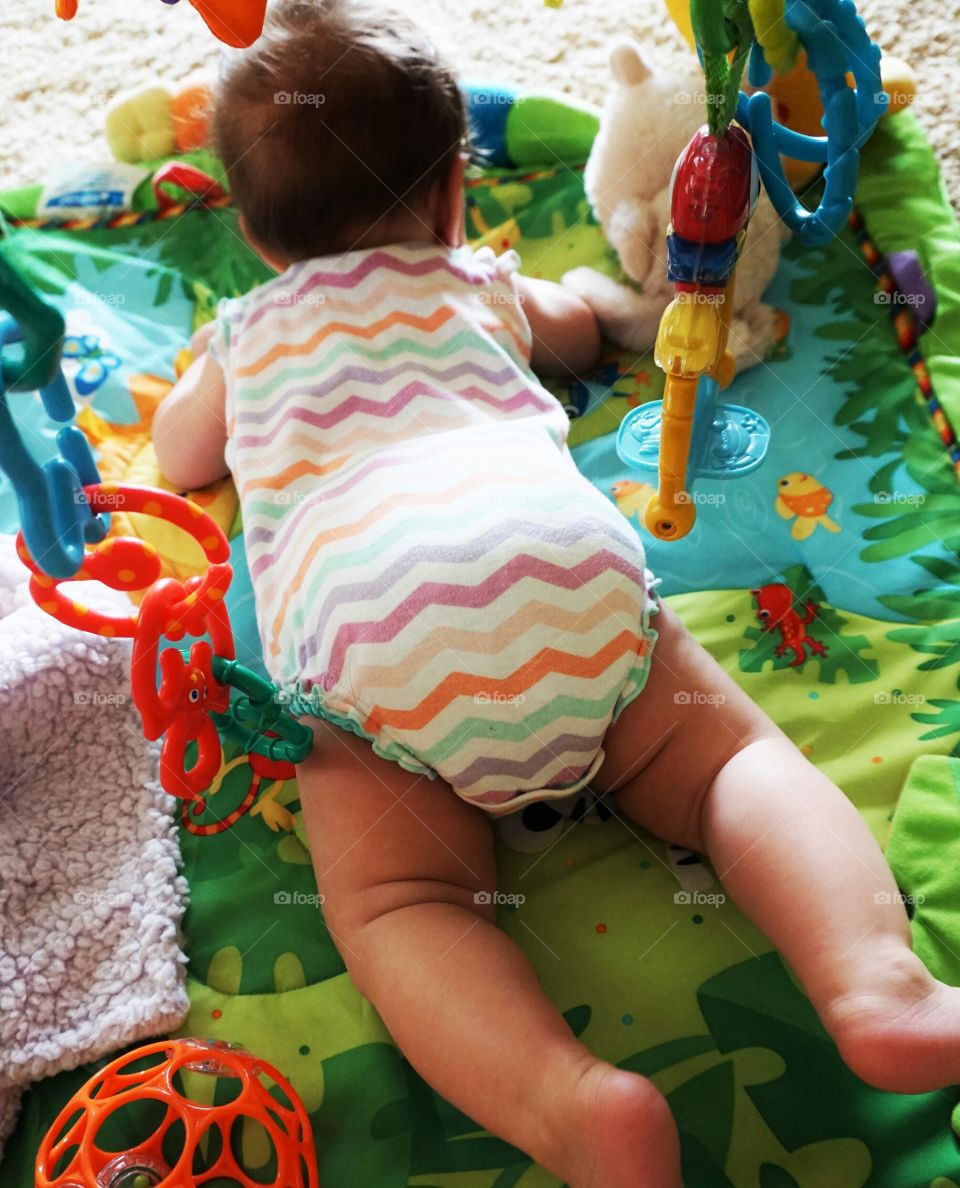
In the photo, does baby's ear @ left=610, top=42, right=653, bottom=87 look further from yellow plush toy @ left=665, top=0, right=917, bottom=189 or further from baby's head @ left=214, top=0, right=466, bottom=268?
baby's head @ left=214, top=0, right=466, bottom=268

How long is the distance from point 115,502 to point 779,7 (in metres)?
0.47

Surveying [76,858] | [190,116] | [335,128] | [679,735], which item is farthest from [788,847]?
[190,116]

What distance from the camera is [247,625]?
96 centimetres

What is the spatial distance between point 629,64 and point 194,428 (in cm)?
49

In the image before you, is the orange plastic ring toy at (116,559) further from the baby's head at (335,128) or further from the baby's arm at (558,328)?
the baby's arm at (558,328)

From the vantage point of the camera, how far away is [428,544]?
73 centimetres

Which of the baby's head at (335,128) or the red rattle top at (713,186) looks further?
the baby's head at (335,128)

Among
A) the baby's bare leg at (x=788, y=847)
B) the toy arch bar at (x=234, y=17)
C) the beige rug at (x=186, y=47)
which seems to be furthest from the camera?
the beige rug at (x=186, y=47)

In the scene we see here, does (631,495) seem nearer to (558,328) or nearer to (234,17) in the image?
(558,328)

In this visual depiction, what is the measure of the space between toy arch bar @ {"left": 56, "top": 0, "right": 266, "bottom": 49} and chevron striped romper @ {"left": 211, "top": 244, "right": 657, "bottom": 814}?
296 millimetres

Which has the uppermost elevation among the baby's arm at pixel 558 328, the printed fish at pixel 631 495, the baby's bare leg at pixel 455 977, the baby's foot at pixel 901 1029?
the baby's arm at pixel 558 328

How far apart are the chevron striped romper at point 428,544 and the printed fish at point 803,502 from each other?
0.72 ft

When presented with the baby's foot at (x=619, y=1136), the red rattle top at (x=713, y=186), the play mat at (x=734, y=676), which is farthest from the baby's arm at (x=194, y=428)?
the baby's foot at (x=619, y=1136)

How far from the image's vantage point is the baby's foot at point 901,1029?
24.4 inches
